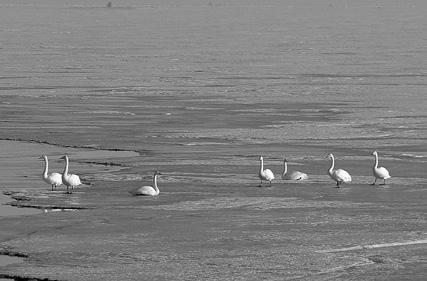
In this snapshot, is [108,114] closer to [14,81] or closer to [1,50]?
[14,81]

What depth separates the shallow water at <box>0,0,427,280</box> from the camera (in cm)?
1380

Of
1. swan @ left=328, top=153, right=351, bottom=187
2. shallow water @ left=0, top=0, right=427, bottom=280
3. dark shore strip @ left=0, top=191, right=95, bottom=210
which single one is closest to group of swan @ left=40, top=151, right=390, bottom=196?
swan @ left=328, top=153, right=351, bottom=187

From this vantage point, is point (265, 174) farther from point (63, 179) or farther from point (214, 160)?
point (63, 179)

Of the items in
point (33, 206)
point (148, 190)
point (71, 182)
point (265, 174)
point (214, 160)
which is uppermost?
point (214, 160)

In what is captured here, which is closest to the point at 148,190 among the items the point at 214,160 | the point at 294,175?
the point at 294,175

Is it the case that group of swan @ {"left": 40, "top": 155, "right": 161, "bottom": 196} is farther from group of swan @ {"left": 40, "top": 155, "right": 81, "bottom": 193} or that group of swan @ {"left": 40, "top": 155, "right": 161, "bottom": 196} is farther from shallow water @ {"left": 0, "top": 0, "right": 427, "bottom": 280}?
shallow water @ {"left": 0, "top": 0, "right": 427, "bottom": 280}

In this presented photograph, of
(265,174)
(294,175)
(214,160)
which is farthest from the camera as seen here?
(214,160)

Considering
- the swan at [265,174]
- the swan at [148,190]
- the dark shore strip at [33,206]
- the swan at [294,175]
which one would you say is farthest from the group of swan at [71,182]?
the swan at [294,175]

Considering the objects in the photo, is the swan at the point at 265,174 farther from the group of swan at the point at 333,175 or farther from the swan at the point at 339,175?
the swan at the point at 339,175

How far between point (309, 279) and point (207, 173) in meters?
7.62

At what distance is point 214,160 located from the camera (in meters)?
21.5

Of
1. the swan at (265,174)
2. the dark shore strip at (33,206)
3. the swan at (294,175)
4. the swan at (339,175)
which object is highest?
the swan at (294,175)

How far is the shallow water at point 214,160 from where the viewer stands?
13797 mm

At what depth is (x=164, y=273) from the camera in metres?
12.9
